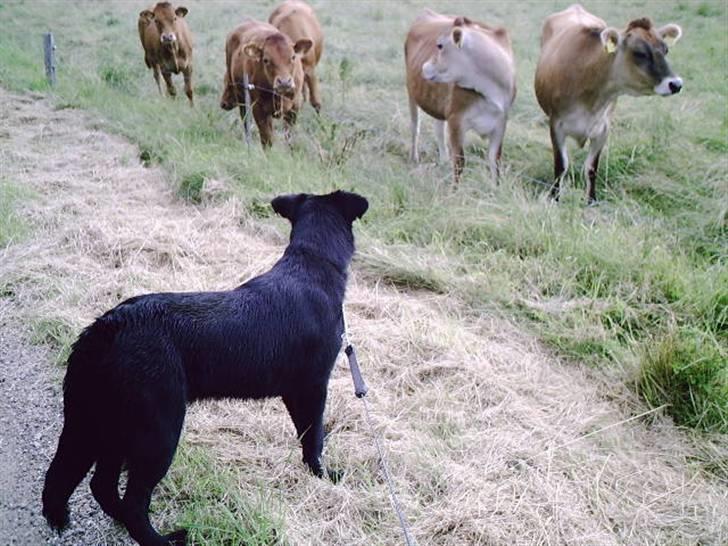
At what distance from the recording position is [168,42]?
9828 millimetres

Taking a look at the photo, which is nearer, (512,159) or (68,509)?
(68,509)

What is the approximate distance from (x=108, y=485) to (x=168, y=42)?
8.74 meters

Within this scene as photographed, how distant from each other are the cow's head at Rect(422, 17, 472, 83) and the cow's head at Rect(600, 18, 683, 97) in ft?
4.41

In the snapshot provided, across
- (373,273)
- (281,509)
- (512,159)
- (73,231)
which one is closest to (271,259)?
(373,273)

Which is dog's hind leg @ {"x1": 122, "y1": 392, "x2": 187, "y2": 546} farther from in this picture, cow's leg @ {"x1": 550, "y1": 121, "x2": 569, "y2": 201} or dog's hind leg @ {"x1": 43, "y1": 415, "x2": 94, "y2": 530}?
cow's leg @ {"x1": 550, "y1": 121, "x2": 569, "y2": 201}

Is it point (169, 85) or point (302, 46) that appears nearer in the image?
point (302, 46)

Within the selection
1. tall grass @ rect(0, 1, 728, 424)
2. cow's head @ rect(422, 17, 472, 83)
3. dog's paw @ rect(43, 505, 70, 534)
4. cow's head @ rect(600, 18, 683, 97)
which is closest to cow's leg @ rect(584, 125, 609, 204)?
tall grass @ rect(0, 1, 728, 424)

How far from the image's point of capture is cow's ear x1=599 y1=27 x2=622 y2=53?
6172 mm

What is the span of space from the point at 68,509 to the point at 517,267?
323 cm

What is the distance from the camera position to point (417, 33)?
8305 millimetres

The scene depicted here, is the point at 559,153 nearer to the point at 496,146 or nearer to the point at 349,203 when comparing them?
the point at 496,146

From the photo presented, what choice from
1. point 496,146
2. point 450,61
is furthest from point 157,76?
point 496,146

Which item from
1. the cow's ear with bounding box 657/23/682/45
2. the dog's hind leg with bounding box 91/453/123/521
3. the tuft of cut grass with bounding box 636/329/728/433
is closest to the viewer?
the dog's hind leg with bounding box 91/453/123/521

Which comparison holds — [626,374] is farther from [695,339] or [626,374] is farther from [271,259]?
[271,259]
